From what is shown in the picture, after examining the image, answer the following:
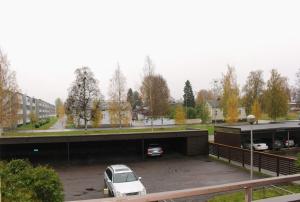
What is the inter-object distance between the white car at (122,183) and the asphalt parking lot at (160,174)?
127cm

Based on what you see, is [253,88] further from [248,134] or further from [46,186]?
[46,186]

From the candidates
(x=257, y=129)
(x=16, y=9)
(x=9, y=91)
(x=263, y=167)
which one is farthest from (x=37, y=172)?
(x=9, y=91)

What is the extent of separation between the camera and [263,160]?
21.2m

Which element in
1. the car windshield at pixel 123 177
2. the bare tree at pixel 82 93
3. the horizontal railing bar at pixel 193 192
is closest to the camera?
the horizontal railing bar at pixel 193 192

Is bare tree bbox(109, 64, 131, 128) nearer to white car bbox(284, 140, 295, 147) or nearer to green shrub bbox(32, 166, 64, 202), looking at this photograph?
white car bbox(284, 140, 295, 147)

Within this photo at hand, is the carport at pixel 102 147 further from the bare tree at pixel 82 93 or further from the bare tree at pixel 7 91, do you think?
the bare tree at pixel 82 93

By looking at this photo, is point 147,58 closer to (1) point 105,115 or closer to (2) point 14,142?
(1) point 105,115

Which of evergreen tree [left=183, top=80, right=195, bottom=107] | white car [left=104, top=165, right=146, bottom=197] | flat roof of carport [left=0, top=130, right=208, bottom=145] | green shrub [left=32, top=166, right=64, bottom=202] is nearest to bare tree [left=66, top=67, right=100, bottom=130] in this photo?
flat roof of carport [left=0, top=130, right=208, bottom=145]

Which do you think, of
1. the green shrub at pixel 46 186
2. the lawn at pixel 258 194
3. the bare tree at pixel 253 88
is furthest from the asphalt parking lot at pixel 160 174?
the bare tree at pixel 253 88

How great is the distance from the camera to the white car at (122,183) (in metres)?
14.5

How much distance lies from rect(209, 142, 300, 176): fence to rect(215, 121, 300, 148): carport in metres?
2.18

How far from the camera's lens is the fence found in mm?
18812

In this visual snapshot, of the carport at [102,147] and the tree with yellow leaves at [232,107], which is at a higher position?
the tree with yellow leaves at [232,107]

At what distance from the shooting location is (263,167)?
21.3m
